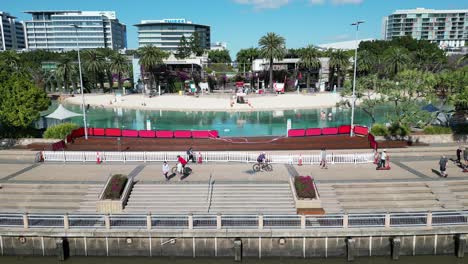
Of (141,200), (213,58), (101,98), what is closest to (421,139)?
(141,200)

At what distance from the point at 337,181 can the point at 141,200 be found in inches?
460

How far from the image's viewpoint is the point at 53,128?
34.2 m

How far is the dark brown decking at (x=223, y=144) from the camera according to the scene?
3102 cm

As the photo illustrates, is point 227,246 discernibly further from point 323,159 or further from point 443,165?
point 443,165

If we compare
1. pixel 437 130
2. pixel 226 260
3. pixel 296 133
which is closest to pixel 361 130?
pixel 296 133

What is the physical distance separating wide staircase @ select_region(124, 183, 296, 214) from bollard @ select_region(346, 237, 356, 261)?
3255 millimetres

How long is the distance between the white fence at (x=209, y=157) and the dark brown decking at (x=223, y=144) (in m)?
3.85

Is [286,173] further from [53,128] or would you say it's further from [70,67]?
[70,67]

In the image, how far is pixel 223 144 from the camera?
32719 mm

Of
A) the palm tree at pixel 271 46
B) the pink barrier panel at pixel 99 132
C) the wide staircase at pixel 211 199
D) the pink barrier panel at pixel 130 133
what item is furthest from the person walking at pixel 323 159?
the palm tree at pixel 271 46

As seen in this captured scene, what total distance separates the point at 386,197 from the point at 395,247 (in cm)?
394

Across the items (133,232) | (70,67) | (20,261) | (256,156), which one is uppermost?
(70,67)

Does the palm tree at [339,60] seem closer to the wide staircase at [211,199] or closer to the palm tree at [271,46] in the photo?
the palm tree at [271,46]

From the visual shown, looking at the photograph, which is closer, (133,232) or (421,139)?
(133,232)
